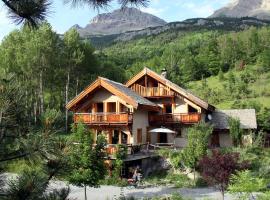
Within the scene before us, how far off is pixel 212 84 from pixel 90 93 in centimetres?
3442

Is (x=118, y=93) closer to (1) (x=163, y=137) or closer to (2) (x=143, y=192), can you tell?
(1) (x=163, y=137)

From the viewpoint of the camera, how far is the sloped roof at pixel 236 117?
106 feet

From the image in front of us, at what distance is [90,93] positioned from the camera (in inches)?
1221

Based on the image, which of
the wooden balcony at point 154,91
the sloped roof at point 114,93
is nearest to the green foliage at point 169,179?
the sloped roof at point 114,93

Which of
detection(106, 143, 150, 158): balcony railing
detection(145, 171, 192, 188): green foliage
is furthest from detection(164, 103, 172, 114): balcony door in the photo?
detection(145, 171, 192, 188): green foliage

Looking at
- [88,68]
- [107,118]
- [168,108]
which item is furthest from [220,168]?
[88,68]

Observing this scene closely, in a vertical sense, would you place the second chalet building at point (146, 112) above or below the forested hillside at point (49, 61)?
below

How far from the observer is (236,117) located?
3184 cm

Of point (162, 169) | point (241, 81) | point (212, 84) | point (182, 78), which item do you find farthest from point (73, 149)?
point (182, 78)

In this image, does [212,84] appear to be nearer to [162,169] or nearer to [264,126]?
[264,126]

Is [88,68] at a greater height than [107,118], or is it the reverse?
[88,68]

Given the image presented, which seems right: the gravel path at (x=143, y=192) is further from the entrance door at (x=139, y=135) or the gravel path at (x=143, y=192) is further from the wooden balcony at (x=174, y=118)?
the wooden balcony at (x=174, y=118)

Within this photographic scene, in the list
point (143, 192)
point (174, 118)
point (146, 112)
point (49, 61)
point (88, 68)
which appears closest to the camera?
point (143, 192)

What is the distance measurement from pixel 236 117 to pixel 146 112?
693 centimetres
